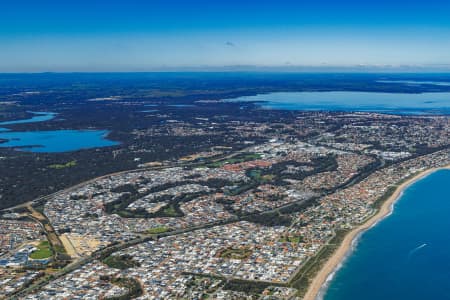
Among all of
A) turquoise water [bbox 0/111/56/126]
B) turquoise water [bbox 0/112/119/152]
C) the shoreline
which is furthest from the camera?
turquoise water [bbox 0/111/56/126]

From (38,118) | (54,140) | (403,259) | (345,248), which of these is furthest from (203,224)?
(38,118)

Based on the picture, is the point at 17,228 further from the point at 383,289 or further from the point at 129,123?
the point at 129,123

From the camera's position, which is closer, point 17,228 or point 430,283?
point 430,283

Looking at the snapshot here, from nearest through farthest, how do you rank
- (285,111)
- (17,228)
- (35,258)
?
1. (35,258)
2. (17,228)
3. (285,111)

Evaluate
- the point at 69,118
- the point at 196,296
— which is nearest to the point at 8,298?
the point at 196,296

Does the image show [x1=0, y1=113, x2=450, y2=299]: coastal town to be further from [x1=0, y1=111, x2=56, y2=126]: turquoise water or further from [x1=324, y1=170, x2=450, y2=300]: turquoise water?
[x1=0, y1=111, x2=56, y2=126]: turquoise water

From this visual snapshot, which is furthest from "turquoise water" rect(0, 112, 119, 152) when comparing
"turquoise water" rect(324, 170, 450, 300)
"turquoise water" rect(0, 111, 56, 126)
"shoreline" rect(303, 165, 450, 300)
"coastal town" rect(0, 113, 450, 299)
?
"turquoise water" rect(324, 170, 450, 300)
